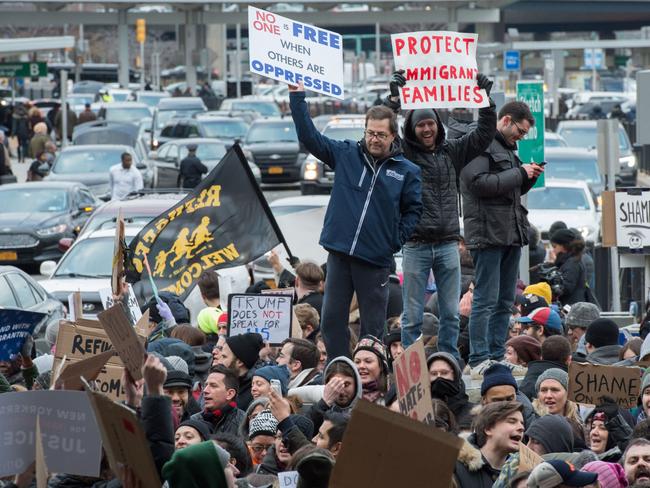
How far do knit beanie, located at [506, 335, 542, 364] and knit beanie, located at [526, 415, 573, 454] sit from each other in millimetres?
2230

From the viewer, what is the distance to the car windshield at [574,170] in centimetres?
2820

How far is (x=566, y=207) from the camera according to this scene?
24.4 metres

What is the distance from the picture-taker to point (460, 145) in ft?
33.9

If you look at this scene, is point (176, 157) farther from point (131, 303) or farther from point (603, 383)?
point (603, 383)

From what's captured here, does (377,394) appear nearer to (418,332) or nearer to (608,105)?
(418,332)

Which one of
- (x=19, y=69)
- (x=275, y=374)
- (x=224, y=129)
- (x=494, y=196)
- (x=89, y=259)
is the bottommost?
(x=89, y=259)

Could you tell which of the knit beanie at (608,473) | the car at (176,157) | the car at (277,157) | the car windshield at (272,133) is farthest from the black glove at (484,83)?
the car windshield at (272,133)

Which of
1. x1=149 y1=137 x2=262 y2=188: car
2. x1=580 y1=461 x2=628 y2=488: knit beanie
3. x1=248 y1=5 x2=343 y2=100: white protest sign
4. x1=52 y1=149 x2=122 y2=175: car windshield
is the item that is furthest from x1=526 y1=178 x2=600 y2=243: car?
x1=580 y1=461 x2=628 y2=488: knit beanie

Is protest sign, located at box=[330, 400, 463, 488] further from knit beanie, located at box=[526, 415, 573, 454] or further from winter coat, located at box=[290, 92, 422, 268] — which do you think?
winter coat, located at box=[290, 92, 422, 268]

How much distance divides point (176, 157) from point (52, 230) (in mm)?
9276

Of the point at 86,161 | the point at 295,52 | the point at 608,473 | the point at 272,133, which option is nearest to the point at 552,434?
the point at 608,473

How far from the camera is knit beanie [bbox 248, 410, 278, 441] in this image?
821 cm

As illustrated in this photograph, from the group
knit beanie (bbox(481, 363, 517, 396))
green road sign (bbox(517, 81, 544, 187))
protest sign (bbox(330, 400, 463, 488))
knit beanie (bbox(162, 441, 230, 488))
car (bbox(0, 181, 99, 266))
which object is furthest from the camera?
car (bbox(0, 181, 99, 266))

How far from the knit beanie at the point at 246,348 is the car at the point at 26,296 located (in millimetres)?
6262
